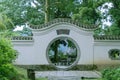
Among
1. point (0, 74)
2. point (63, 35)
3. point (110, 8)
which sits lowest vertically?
point (0, 74)

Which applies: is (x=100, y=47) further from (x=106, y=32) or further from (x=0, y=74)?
(x=0, y=74)

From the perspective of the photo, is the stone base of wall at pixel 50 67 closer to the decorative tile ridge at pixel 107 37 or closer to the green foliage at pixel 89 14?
the decorative tile ridge at pixel 107 37

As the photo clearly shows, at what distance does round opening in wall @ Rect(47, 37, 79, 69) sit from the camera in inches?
894

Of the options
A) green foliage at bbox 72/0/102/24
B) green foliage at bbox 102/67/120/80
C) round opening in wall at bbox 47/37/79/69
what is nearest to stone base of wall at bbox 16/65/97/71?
round opening in wall at bbox 47/37/79/69

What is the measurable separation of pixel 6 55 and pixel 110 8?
11.3 meters

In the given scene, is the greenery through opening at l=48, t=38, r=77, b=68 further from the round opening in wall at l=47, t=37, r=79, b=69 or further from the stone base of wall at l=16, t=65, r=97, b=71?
the stone base of wall at l=16, t=65, r=97, b=71

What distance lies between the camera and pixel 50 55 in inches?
899

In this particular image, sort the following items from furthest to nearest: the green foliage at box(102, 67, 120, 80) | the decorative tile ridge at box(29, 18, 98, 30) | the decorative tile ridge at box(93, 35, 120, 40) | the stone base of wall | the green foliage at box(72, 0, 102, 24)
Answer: the green foliage at box(72, 0, 102, 24) < the decorative tile ridge at box(93, 35, 120, 40) < the decorative tile ridge at box(29, 18, 98, 30) < the stone base of wall < the green foliage at box(102, 67, 120, 80)

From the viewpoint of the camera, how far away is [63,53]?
22906mm

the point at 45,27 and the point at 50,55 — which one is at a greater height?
the point at 45,27

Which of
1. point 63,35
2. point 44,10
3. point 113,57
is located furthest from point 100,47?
point 44,10

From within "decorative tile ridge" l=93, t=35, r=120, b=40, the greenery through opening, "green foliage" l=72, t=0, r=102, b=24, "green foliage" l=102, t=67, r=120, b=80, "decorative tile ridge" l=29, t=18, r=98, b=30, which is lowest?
"green foliage" l=102, t=67, r=120, b=80

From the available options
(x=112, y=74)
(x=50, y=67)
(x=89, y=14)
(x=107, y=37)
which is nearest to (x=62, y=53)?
(x=50, y=67)

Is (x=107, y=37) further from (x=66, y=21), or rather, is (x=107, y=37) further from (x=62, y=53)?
(x=62, y=53)
